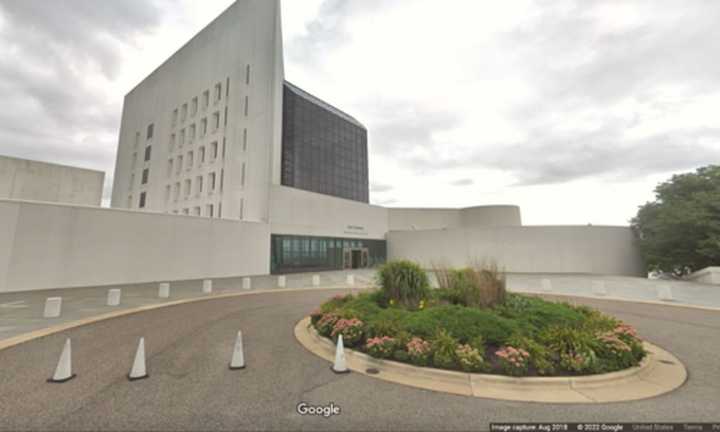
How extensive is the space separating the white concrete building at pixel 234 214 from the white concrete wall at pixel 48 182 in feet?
17.1

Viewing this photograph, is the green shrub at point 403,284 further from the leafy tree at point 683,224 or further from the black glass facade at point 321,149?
the black glass facade at point 321,149

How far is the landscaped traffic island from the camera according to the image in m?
4.48

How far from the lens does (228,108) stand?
26984 millimetres

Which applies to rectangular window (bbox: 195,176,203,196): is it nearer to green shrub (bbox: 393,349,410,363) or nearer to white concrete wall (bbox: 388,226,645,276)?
white concrete wall (bbox: 388,226,645,276)

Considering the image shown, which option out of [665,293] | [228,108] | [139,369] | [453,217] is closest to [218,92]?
[228,108]

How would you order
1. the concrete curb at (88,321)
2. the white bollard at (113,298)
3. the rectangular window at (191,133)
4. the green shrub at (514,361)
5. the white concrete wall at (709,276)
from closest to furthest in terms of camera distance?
the green shrub at (514,361)
the concrete curb at (88,321)
the white bollard at (113,298)
the white concrete wall at (709,276)
the rectangular window at (191,133)

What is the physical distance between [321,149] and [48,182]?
2917 centimetres

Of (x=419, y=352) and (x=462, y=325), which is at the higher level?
(x=462, y=325)

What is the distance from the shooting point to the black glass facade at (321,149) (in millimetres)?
37013

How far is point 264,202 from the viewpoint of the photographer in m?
23.0

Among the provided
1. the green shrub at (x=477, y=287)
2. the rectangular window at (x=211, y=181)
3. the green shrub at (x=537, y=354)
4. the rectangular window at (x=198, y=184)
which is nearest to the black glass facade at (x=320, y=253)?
the rectangular window at (x=211, y=181)

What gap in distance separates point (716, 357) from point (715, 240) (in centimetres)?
2132

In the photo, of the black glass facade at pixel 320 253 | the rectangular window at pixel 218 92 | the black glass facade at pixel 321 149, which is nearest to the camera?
the black glass facade at pixel 320 253

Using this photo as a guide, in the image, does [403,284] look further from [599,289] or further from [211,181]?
[211,181]
